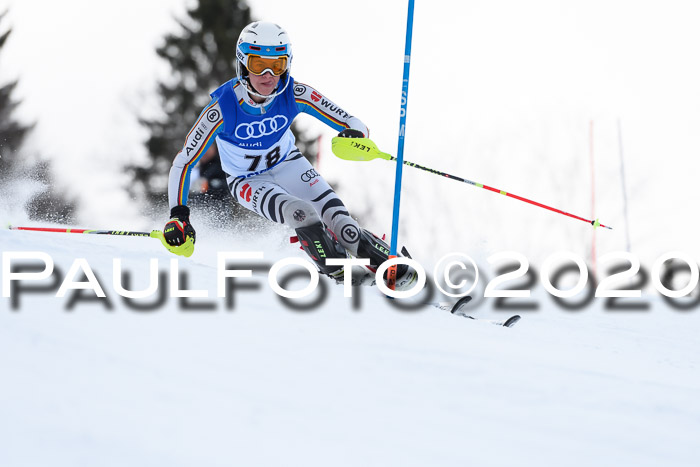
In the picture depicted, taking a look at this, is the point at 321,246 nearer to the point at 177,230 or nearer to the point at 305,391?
the point at 177,230

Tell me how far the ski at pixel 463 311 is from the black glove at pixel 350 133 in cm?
130

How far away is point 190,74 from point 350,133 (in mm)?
11238

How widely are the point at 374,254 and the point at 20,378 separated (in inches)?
99.2

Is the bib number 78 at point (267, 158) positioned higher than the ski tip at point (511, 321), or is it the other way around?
the bib number 78 at point (267, 158)

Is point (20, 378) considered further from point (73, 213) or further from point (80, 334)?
point (73, 213)

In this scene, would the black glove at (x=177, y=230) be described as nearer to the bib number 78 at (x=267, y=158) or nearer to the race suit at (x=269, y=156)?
the race suit at (x=269, y=156)

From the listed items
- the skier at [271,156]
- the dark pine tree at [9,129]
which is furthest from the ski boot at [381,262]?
the dark pine tree at [9,129]

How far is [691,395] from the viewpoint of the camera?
318 centimetres

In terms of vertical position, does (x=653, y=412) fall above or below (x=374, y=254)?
below

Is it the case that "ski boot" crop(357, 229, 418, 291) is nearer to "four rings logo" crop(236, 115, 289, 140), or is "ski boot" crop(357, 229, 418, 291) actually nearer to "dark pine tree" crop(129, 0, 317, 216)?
"four rings logo" crop(236, 115, 289, 140)

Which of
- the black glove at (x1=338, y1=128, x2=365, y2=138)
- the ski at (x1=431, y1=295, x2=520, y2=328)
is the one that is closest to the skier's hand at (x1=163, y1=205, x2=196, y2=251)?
the black glove at (x1=338, y1=128, x2=365, y2=138)

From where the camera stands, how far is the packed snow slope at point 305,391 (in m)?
2.33

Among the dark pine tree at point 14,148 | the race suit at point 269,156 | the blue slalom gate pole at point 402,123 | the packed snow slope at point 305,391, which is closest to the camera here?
the packed snow slope at point 305,391

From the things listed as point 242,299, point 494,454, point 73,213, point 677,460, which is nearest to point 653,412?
point 677,460
